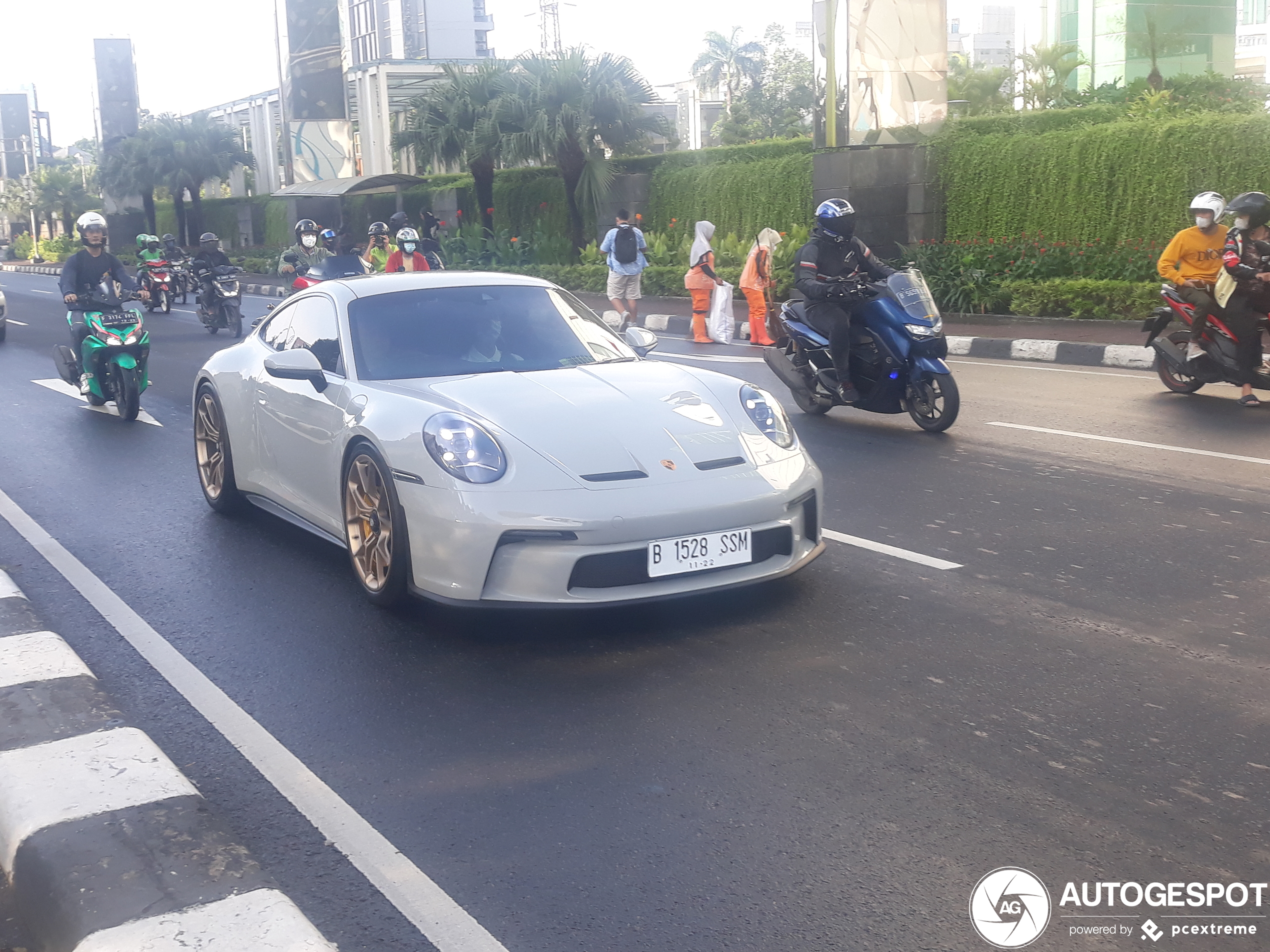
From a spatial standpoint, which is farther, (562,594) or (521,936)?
(562,594)

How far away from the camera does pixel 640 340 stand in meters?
6.71

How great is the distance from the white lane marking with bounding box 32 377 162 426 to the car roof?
5.39 m

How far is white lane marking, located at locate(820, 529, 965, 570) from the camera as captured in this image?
590 cm

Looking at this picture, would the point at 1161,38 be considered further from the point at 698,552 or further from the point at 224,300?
the point at 698,552

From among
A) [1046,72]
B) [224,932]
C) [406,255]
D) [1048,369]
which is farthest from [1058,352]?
[1046,72]

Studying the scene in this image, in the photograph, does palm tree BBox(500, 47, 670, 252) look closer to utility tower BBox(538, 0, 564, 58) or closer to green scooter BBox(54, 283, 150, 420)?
green scooter BBox(54, 283, 150, 420)

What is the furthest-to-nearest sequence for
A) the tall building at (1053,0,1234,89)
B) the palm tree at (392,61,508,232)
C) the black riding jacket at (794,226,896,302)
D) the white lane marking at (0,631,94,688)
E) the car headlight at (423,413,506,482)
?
the tall building at (1053,0,1234,89) < the palm tree at (392,61,508,232) < the black riding jacket at (794,226,896,302) < the car headlight at (423,413,506,482) < the white lane marking at (0,631,94,688)

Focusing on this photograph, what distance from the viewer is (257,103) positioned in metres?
83.6

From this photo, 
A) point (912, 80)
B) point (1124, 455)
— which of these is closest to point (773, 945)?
point (1124, 455)

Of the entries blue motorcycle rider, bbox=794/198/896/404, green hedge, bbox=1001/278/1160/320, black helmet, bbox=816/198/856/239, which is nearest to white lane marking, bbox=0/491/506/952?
blue motorcycle rider, bbox=794/198/896/404

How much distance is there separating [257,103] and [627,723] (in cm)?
8636

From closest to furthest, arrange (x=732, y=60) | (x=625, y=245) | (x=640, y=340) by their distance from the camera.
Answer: (x=640, y=340)
(x=625, y=245)
(x=732, y=60)

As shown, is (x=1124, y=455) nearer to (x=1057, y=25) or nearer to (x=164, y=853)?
(x=164, y=853)

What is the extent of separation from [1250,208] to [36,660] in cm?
934
